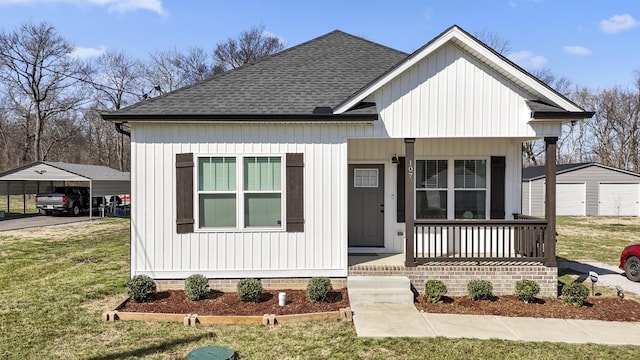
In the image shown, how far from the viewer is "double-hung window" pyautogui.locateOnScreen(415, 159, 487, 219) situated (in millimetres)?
9172

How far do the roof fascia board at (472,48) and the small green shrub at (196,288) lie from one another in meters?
3.85

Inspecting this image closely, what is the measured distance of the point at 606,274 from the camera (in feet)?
33.0

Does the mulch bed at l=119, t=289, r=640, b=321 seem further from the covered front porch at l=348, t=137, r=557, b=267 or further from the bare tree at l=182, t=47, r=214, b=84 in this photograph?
the bare tree at l=182, t=47, r=214, b=84

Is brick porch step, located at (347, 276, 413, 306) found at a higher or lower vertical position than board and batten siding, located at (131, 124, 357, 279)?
lower

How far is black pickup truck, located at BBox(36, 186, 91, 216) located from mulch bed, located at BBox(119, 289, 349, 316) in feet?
63.7

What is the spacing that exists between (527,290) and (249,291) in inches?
189

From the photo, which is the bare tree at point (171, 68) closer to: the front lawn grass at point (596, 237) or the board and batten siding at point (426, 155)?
the front lawn grass at point (596, 237)

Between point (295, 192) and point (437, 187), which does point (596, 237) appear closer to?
point (437, 187)

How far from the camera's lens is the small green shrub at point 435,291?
709cm

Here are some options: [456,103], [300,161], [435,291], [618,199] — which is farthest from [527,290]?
[618,199]

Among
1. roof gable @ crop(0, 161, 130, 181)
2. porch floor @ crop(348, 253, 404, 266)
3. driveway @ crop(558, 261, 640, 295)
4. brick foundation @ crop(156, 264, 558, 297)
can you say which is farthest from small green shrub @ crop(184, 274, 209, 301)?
roof gable @ crop(0, 161, 130, 181)

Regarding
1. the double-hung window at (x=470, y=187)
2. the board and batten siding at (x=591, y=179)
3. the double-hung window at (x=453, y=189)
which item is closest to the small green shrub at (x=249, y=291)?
the double-hung window at (x=453, y=189)

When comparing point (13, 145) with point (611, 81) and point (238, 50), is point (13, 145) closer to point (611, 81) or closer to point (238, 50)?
point (238, 50)

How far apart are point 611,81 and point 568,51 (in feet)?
17.6
